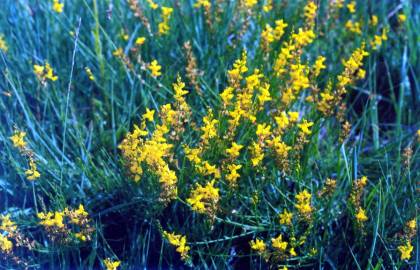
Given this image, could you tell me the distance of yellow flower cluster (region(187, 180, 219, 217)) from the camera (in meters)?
1.96

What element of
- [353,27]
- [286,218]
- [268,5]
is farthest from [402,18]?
[286,218]

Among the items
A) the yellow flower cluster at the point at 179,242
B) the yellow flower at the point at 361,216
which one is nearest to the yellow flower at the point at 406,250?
the yellow flower at the point at 361,216

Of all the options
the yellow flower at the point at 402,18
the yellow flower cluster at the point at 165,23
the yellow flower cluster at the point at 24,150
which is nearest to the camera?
the yellow flower cluster at the point at 24,150

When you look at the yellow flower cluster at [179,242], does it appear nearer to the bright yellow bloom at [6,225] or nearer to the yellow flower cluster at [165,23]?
the bright yellow bloom at [6,225]

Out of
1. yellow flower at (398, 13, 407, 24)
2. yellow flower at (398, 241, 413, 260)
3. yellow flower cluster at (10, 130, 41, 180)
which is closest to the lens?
yellow flower at (398, 241, 413, 260)

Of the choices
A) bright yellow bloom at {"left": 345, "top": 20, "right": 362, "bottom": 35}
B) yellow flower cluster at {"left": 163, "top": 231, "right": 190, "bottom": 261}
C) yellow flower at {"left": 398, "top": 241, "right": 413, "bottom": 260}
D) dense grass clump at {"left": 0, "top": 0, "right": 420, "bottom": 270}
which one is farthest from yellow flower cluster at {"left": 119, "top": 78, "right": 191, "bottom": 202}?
bright yellow bloom at {"left": 345, "top": 20, "right": 362, "bottom": 35}

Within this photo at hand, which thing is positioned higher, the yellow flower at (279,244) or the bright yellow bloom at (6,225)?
the bright yellow bloom at (6,225)

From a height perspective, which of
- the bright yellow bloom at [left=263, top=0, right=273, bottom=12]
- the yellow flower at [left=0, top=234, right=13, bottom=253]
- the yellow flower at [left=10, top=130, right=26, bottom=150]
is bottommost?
the yellow flower at [left=0, top=234, right=13, bottom=253]

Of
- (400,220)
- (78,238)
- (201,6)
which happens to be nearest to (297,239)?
(400,220)

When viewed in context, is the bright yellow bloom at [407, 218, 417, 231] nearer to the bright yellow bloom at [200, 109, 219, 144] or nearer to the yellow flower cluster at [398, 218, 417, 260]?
the yellow flower cluster at [398, 218, 417, 260]

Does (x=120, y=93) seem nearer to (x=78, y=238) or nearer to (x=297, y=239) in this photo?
(x=78, y=238)

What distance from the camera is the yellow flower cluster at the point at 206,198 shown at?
77.2 inches

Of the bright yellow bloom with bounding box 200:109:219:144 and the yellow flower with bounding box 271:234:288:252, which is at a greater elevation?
the bright yellow bloom with bounding box 200:109:219:144

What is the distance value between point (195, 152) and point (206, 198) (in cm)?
16
